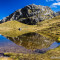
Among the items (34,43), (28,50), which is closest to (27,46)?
(28,50)

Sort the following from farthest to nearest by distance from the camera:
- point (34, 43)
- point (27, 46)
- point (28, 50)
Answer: point (34, 43) < point (27, 46) < point (28, 50)

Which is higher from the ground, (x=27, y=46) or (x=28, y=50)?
(x=27, y=46)

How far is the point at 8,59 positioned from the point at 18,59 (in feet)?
7.27

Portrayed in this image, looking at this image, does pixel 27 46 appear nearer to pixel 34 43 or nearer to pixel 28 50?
pixel 28 50

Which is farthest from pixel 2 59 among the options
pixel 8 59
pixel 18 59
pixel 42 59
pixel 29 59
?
pixel 42 59

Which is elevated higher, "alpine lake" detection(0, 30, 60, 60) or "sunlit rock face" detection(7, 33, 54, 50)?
"sunlit rock face" detection(7, 33, 54, 50)

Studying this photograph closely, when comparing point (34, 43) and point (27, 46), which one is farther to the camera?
point (34, 43)

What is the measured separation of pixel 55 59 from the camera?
16891 mm

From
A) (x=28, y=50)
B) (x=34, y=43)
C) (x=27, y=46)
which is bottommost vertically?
(x=28, y=50)

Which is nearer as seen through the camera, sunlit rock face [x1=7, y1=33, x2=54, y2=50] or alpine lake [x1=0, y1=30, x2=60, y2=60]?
alpine lake [x1=0, y1=30, x2=60, y2=60]

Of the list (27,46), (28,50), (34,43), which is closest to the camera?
(28,50)

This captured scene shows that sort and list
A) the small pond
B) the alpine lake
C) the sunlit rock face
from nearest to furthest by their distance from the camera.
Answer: the alpine lake, the small pond, the sunlit rock face

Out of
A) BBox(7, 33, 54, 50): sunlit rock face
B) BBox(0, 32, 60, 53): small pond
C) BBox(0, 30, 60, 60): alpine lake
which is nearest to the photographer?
BBox(0, 30, 60, 60): alpine lake

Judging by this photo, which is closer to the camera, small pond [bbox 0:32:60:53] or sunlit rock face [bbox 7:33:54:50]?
small pond [bbox 0:32:60:53]
